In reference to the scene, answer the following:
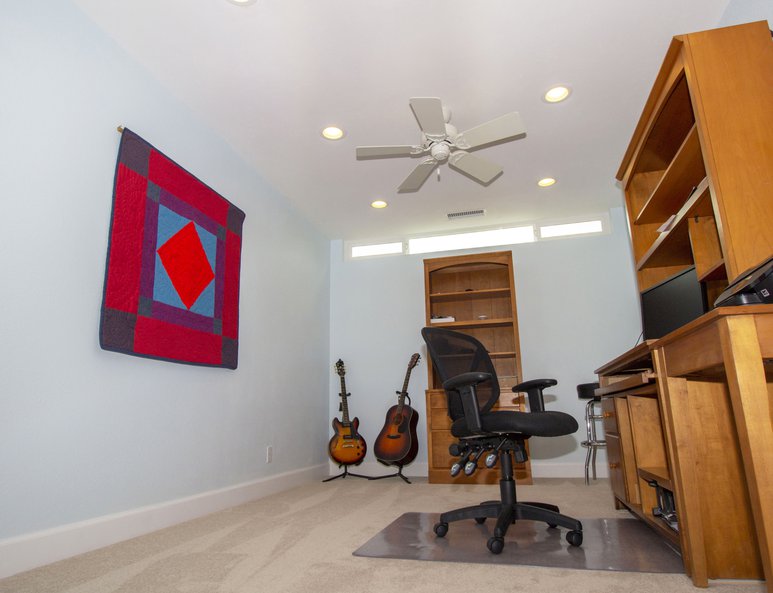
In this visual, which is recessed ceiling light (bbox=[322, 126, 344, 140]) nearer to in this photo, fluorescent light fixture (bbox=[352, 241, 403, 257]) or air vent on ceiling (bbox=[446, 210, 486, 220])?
air vent on ceiling (bbox=[446, 210, 486, 220])

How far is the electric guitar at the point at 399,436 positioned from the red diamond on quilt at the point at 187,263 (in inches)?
89.0

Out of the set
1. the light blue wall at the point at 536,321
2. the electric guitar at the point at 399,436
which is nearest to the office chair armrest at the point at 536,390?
the electric guitar at the point at 399,436

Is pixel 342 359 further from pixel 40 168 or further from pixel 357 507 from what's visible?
pixel 40 168

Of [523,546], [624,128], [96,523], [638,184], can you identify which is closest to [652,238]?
[638,184]

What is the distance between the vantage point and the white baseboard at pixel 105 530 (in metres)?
1.82

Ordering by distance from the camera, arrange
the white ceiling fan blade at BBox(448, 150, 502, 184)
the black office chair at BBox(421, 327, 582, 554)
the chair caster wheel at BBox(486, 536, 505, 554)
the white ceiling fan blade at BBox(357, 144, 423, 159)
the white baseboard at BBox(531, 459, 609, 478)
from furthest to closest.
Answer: the white baseboard at BBox(531, 459, 609, 478), the white ceiling fan blade at BBox(448, 150, 502, 184), the white ceiling fan blade at BBox(357, 144, 423, 159), the black office chair at BBox(421, 327, 582, 554), the chair caster wheel at BBox(486, 536, 505, 554)

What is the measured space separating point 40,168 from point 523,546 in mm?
2552

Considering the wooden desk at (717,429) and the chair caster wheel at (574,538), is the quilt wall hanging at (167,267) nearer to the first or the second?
the chair caster wheel at (574,538)

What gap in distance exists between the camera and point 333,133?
11.3 ft

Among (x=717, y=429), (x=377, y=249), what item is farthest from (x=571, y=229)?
(x=717, y=429)

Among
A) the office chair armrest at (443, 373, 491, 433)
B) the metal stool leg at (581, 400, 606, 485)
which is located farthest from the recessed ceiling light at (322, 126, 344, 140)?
the metal stool leg at (581, 400, 606, 485)

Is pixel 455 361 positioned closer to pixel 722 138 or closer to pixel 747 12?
pixel 722 138

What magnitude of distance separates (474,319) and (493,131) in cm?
255

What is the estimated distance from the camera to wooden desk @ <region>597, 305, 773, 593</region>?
1217 mm
